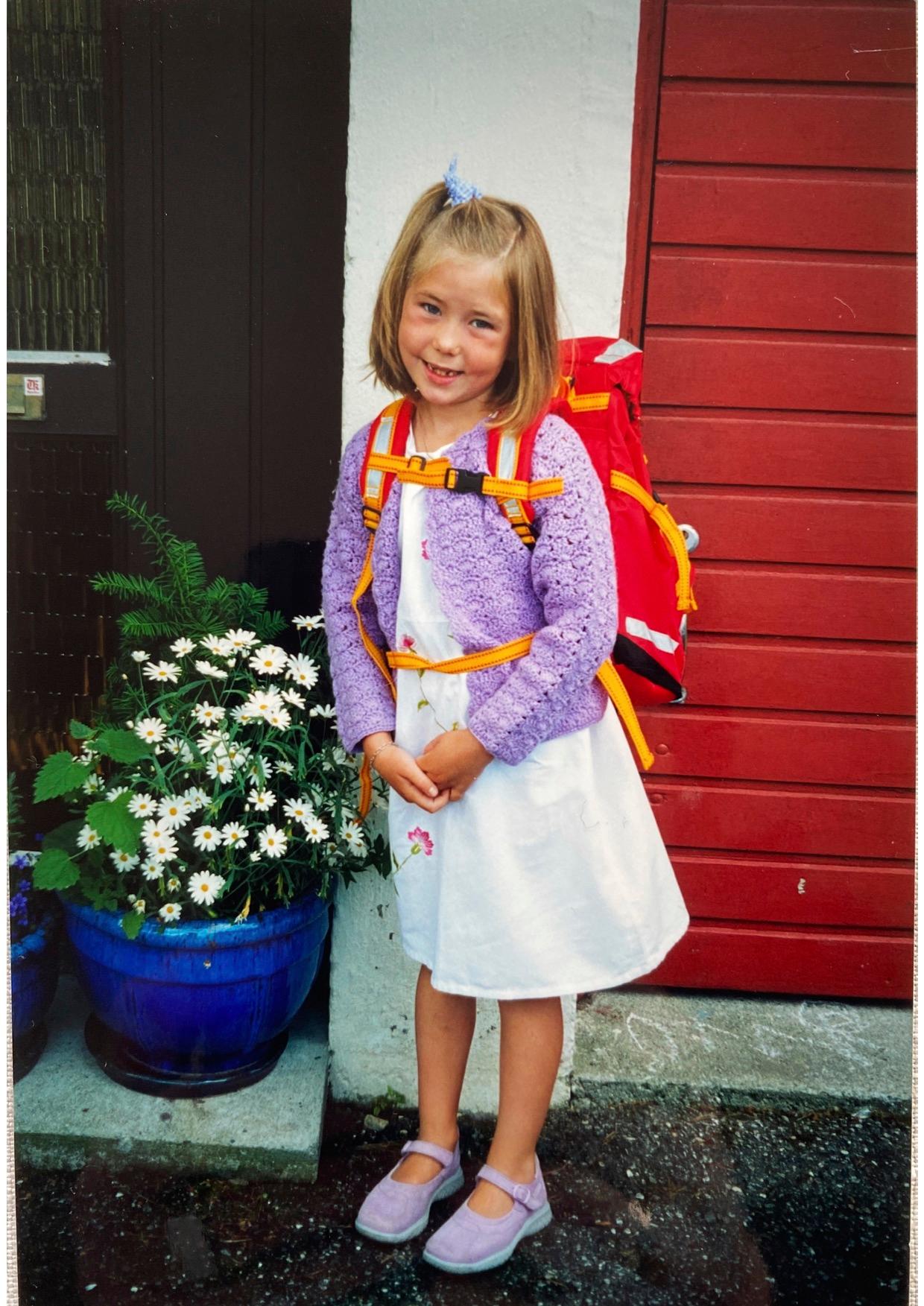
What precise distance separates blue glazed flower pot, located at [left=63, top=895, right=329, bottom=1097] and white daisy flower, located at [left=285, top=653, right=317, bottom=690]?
0.46 metres

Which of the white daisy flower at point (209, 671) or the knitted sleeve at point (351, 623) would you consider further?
the white daisy flower at point (209, 671)

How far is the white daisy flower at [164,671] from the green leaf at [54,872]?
411mm

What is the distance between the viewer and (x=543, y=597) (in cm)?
182

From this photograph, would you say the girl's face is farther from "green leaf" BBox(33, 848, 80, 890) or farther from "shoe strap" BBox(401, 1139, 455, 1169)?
"shoe strap" BBox(401, 1139, 455, 1169)

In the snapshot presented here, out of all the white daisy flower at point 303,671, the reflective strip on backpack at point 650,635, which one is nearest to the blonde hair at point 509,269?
the reflective strip on backpack at point 650,635

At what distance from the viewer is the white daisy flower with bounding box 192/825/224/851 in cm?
208

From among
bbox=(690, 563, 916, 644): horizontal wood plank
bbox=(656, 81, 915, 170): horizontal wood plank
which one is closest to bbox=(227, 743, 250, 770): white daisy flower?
bbox=(690, 563, 916, 644): horizontal wood plank

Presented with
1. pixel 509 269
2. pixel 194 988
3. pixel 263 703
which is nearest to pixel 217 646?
pixel 263 703

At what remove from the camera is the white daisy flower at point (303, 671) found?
2.20 metres

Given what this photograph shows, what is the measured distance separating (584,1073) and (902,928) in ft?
3.06

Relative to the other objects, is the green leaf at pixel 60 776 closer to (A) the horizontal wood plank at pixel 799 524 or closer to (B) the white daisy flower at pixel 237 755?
(B) the white daisy flower at pixel 237 755

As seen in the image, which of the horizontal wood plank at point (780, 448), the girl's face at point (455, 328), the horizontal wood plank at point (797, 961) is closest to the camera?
the girl's face at point (455, 328)

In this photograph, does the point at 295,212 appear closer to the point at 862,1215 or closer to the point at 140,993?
the point at 140,993

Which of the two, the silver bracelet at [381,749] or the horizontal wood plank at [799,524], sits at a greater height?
the horizontal wood plank at [799,524]
